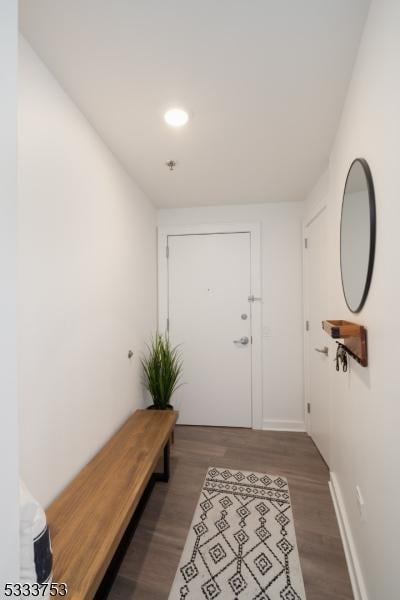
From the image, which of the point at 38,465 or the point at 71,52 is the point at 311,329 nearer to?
the point at 38,465

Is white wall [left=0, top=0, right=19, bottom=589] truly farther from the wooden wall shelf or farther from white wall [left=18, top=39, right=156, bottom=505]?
the wooden wall shelf

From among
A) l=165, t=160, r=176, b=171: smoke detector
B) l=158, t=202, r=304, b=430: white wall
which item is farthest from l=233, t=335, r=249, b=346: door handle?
l=165, t=160, r=176, b=171: smoke detector

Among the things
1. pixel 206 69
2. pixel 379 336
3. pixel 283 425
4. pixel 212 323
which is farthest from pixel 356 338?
pixel 283 425

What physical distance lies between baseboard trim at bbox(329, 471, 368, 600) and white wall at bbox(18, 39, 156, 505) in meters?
1.42

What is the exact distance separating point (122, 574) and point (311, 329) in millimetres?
2291

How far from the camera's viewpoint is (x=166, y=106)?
5.09ft

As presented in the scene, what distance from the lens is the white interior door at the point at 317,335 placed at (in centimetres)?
234

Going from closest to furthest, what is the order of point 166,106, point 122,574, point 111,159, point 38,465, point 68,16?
1. point 68,16
2. point 38,465
3. point 122,574
4. point 166,106
5. point 111,159

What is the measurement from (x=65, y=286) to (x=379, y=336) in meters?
1.41

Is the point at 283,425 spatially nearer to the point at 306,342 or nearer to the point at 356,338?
the point at 306,342

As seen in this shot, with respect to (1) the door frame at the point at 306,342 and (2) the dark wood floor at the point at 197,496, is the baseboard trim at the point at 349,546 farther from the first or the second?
(1) the door frame at the point at 306,342

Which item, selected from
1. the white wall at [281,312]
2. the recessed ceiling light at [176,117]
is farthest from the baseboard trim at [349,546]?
the recessed ceiling light at [176,117]

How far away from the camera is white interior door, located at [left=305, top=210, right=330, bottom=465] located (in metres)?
2.34

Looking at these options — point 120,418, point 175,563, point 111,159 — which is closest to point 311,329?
point 120,418
